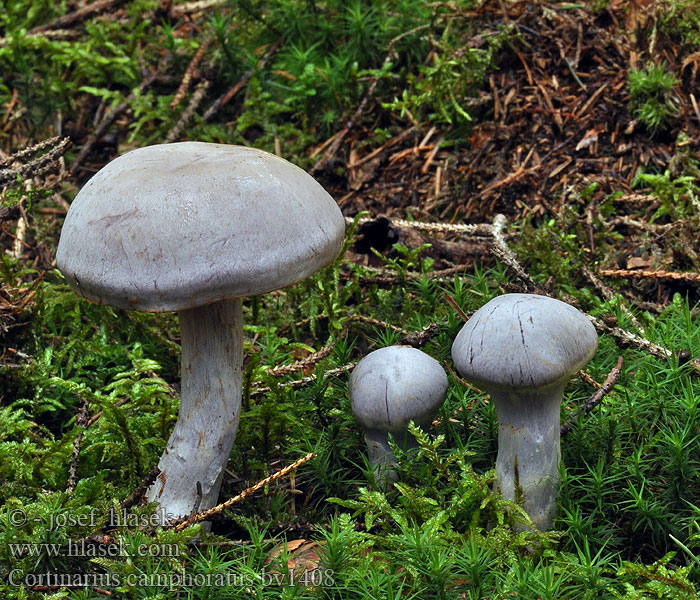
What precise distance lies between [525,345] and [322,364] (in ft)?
4.14

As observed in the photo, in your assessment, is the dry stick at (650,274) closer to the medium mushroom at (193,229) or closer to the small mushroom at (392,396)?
the small mushroom at (392,396)

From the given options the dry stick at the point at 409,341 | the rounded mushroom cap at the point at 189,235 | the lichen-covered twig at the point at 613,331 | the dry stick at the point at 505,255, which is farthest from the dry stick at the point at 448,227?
the rounded mushroom cap at the point at 189,235

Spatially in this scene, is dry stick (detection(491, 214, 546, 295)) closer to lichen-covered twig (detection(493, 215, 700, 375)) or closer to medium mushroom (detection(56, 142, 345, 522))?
lichen-covered twig (detection(493, 215, 700, 375))

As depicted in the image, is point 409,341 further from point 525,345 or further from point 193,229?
point 193,229

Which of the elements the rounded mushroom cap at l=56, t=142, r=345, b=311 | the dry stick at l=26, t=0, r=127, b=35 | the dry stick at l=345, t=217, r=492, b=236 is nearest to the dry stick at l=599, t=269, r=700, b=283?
the dry stick at l=345, t=217, r=492, b=236

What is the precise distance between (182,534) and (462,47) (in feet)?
11.3

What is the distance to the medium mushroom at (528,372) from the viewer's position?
6.73ft

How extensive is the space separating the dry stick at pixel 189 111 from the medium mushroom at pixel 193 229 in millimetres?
2367

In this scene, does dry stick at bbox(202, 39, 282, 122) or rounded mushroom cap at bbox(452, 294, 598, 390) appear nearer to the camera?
rounded mushroom cap at bbox(452, 294, 598, 390)

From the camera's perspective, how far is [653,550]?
230 centimetres

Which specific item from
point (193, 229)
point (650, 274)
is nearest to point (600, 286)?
point (650, 274)

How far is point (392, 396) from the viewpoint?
Answer: 2473mm

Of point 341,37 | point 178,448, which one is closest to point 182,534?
point 178,448

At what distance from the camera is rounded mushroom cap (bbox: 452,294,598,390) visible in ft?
6.70
